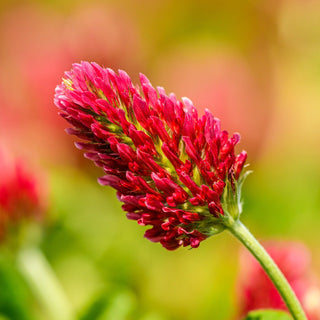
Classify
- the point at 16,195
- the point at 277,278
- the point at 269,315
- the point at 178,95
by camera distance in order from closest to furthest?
the point at 277,278
the point at 269,315
the point at 16,195
the point at 178,95

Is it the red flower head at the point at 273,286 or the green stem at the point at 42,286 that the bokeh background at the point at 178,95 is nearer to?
the green stem at the point at 42,286

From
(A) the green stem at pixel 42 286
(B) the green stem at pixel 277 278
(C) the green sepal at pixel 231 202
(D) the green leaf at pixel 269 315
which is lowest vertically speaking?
(A) the green stem at pixel 42 286

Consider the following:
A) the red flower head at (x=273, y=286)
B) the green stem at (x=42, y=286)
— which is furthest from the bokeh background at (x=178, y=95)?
the red flower head at (x=273, y=286)

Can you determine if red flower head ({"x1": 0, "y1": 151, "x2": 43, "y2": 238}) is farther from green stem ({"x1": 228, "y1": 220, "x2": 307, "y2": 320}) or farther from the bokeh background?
green stem ({"x1": 228, "y1": 220, "x2": 307, "y2": 320})

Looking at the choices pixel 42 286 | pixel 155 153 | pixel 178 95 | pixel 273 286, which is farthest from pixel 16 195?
pixel 178 95

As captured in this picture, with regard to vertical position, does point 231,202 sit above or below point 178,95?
below

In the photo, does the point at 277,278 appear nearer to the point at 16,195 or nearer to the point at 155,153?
the point at 155,153

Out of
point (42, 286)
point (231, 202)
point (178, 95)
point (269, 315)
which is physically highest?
point (178, 95)

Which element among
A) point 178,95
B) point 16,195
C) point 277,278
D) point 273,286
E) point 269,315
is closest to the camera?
point 277,278
